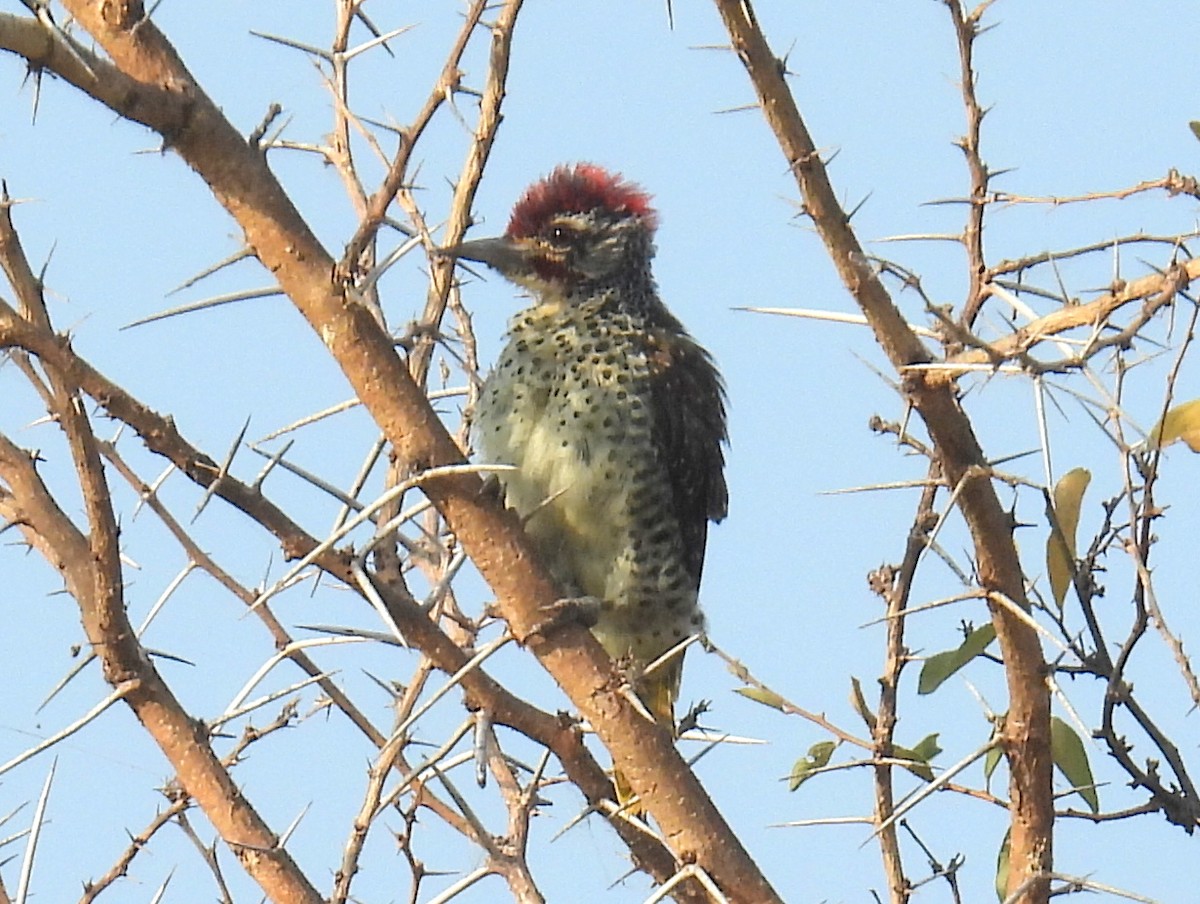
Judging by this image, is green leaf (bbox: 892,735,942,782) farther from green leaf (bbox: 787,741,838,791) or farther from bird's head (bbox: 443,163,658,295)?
bird's head (bbox: 443,163,658,295)

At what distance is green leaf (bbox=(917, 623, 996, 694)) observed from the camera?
3.24 metres

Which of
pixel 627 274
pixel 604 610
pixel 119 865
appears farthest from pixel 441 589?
pixel 627 274

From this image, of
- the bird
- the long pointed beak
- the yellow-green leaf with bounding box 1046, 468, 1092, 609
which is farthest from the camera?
the bird

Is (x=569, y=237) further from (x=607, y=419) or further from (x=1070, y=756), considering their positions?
(x=1070, y=756)

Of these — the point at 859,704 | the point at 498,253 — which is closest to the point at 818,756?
the point at 859,704

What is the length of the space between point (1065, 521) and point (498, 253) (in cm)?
219

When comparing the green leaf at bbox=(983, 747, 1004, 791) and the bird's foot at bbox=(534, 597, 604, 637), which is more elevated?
the bird's foot at bbox=(534, 597, 604, 637)

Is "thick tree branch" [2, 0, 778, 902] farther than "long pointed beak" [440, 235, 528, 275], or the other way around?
"long pointed beak" [440, 235, 528, 275]

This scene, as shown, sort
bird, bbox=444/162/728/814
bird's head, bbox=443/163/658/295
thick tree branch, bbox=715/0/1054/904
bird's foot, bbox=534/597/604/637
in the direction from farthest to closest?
bird's head, bbox=443/163/658/295
bird, bbox=444/162/728/814
bird's foot, bbox=534/597/604/637
thick tree branch, bbox=715/0/1054/904

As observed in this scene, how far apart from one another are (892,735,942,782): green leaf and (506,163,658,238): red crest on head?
218 cm

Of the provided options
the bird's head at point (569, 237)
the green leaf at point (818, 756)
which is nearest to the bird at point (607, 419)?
the bird's head at point (569, 237)

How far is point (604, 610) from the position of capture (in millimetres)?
5012

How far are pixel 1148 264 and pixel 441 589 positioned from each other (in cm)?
134

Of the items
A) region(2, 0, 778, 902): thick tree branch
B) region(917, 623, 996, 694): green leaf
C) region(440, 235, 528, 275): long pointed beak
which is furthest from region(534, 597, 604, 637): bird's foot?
region(440, 235, 528, 275): long pointed beak
